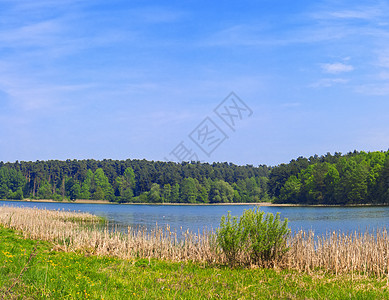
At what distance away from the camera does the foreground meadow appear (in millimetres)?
9125

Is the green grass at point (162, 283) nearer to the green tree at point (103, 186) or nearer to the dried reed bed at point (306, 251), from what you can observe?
the dried reed bed at point (306, 251)

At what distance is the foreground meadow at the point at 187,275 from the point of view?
9.12 meters

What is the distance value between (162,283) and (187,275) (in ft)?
5.42

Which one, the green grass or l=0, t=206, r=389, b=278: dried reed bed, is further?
l=0, t=206, r=389, b=278: dried reed bed

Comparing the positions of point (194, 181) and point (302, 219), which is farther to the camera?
point (194, 181)

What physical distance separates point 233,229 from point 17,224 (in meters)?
18.7

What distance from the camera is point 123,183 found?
152500mm

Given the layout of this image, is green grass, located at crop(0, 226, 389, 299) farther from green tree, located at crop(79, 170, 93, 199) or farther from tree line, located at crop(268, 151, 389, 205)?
green tree, located at crop(79, 170, 93, 199)

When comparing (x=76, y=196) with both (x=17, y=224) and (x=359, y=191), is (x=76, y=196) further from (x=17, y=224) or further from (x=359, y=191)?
(x=17, y=224)

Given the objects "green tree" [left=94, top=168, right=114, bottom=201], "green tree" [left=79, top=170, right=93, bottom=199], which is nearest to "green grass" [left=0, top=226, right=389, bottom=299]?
"green tree" [left=94, top=168, right=114, bottom=201]

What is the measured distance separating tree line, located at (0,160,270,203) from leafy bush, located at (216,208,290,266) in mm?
120401

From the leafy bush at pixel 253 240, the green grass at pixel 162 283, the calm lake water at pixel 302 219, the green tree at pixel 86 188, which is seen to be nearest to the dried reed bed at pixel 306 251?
the leafy bush at pixel 253 240

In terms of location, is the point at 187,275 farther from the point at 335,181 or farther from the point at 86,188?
the point at 86,188

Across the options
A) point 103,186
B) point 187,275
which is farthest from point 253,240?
point 103,186
